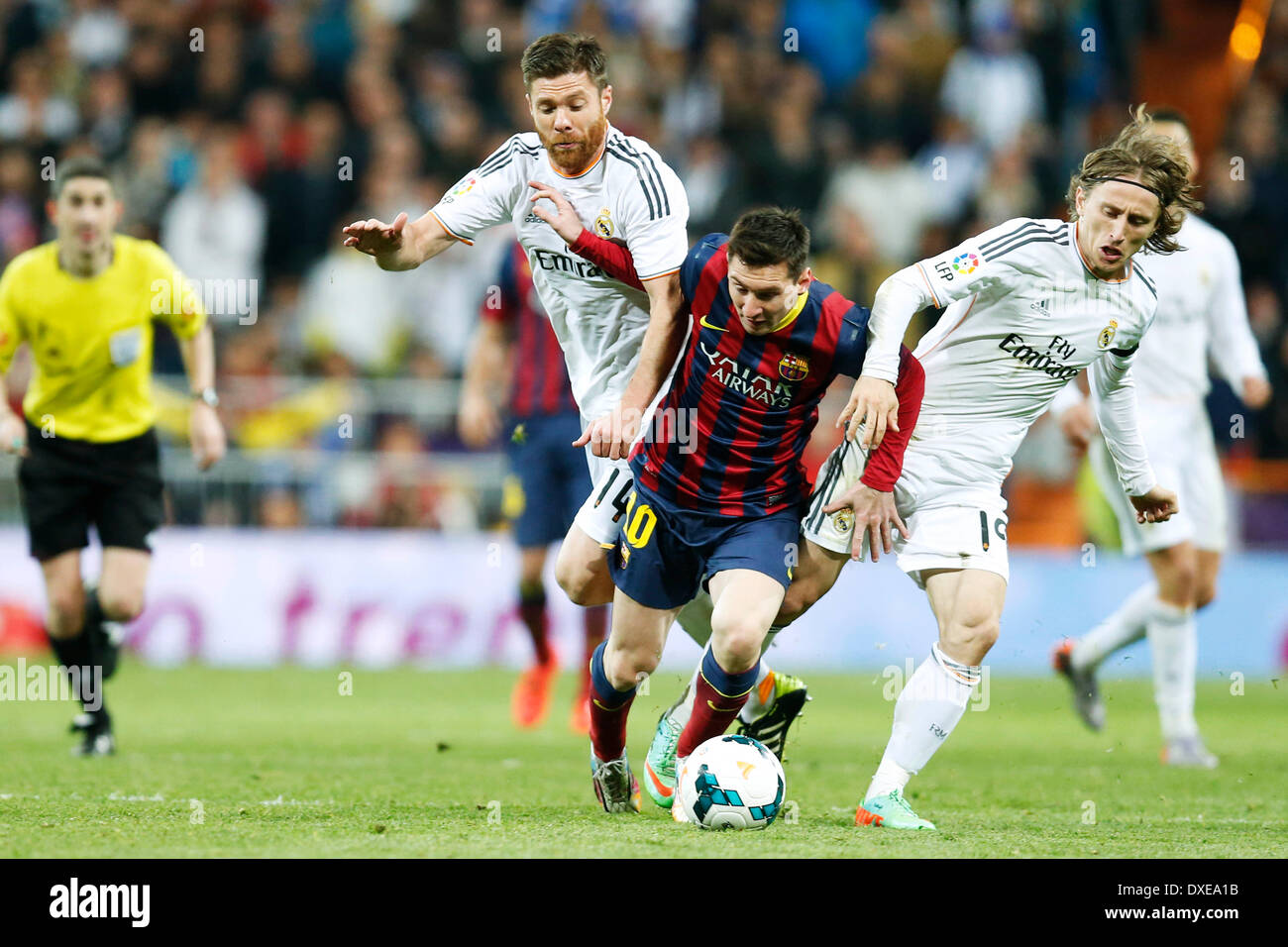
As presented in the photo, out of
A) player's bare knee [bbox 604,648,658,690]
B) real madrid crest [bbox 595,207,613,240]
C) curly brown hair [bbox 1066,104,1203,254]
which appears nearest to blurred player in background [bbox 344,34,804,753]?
real madrid crest [bbox 595,207,613,240]

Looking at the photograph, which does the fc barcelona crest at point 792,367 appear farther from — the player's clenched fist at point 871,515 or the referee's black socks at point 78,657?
the referee's black socks at point 78,657

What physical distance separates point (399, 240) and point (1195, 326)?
14.5 feet

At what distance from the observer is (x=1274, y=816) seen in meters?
5.99

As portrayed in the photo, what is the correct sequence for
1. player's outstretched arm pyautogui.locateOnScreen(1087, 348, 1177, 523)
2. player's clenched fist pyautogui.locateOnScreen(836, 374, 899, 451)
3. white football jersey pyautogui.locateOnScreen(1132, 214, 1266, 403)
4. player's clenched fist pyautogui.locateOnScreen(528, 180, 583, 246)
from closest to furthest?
player's clenched fist pyautogui.locateOnScreen(836, 374, 899, 451), player's clenched fist pyautogui.locateOnScreen(528, 180, 583, 246), player's outstretched arm pyautogui.locateOnScreen(1087, 348, 1177, 523), white football jersey pyautogui.locateOnScreen(1132, 214, 1266, 403)

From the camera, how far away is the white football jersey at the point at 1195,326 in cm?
822

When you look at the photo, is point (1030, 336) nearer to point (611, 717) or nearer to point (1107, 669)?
point (611, 717)

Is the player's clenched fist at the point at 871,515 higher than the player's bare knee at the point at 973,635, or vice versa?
the player's clenched fist at the point at 871,515

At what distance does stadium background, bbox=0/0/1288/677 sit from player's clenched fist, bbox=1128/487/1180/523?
20.3 ft

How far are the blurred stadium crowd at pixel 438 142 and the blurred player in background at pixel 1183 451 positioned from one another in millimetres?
5059

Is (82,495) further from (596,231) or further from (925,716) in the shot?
(925,716)

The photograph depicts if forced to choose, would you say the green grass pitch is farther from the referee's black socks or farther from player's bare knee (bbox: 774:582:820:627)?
player's bare knee (bbox: 774:582:820:627)

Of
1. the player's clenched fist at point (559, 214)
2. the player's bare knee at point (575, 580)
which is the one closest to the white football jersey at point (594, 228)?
the player's clenched fist at point (559, 214)

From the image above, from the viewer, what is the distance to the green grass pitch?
4871 millimetres

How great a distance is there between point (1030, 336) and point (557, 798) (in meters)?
2.40
